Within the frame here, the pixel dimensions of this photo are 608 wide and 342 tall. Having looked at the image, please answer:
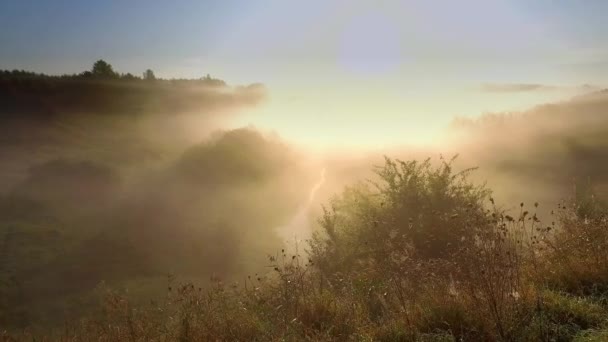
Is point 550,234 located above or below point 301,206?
above

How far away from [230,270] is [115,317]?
3284cm

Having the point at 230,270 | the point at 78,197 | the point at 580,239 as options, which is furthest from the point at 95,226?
the point at 580,239

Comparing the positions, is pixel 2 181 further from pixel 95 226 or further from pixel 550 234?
pixel 550 234

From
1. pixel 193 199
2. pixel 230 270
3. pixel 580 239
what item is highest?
pixel 580 239

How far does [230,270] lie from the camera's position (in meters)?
38.5

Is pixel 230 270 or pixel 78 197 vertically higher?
pixel 78 197

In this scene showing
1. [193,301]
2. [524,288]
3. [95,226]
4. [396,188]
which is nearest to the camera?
[524,288]

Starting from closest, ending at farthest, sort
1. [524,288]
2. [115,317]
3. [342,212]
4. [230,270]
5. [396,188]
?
[524,288]
[115,317]
[396,188]
[342,212]
[230,270]

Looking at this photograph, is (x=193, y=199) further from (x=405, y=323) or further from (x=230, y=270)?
(x=405, y=323)

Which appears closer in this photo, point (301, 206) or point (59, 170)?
point (301, 206)

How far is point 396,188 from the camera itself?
1462cm

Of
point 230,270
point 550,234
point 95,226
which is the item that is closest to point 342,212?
point 550,234

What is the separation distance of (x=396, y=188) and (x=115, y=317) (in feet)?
32.7

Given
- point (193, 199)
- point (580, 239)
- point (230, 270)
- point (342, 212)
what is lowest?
point (230, 270)
